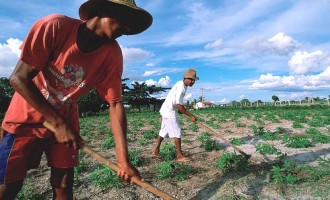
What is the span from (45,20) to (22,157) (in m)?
1.07

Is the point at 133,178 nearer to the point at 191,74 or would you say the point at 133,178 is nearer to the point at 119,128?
the point at 119,128

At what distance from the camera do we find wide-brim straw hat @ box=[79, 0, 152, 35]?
90.5 inches

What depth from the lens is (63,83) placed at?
2500mm

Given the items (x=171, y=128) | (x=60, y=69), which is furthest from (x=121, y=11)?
(x=171, y=128)

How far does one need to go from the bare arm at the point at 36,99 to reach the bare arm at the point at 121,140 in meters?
0.38

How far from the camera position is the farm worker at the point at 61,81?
2.18m

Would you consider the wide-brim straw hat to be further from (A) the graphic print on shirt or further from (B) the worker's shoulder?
(A) the graphic print on shirt

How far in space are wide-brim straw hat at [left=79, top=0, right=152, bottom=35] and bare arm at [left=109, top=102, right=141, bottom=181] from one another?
28.6 inches

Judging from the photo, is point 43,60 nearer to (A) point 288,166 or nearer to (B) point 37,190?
(B) point 37,190

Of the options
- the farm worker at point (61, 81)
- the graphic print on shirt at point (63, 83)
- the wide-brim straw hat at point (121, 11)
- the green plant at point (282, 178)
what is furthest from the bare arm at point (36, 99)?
the green plant at point (282, 178)

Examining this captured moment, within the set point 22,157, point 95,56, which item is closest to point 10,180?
point 22,157

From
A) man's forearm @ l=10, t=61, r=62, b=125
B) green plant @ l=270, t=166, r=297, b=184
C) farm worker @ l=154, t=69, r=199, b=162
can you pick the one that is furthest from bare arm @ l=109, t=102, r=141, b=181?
farm worker @ l=154, t=69, r=199, b=162

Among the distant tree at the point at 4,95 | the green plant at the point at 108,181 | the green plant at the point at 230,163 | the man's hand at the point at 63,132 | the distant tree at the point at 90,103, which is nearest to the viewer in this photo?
the man's hand at the point at 63,132

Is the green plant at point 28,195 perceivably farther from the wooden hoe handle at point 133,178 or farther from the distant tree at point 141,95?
the distant tree at point 141,95
